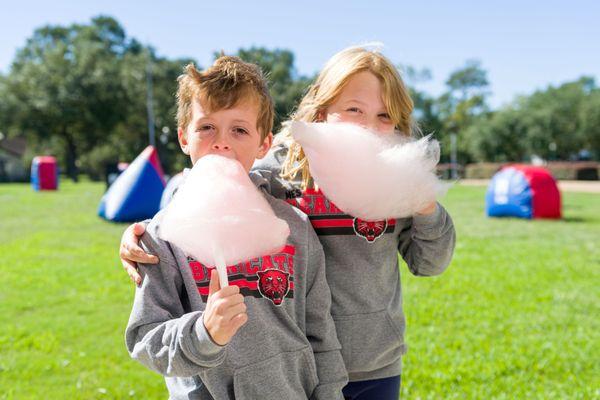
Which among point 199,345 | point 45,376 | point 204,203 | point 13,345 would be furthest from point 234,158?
point 13,345

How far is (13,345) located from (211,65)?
347 centimetres

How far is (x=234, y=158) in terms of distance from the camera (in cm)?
143

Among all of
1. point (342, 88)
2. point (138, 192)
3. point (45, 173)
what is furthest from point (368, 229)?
point (45, 173)

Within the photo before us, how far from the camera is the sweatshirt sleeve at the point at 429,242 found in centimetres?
161

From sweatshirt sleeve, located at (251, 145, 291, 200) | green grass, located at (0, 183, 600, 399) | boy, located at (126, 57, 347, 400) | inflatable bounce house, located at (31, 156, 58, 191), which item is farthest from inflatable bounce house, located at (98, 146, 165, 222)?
inflatable bounce house, located at (31, 156, 58, 191)

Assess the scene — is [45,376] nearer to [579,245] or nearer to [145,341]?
[145,341]

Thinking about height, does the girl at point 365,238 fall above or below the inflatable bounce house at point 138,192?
above

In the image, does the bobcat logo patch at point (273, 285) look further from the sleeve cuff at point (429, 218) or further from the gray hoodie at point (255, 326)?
the sleeve cuff at point (429, 218)

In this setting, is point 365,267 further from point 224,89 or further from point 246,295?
point 224,89

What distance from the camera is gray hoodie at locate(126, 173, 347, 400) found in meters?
1.25

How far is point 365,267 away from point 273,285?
0.35 meters

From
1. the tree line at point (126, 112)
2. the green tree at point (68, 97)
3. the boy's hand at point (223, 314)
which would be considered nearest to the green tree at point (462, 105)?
the tree line at point (126, 112)

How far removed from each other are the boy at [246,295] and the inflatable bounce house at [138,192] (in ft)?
29.9

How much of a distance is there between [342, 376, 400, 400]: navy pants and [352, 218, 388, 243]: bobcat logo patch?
17.6 inches
